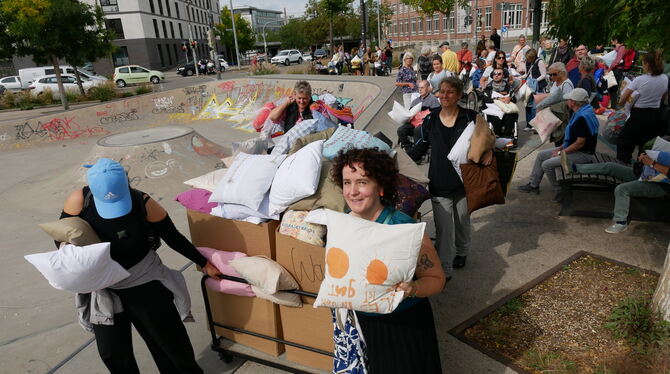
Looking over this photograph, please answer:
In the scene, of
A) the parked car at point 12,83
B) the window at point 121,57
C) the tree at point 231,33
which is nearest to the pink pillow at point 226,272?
the parked car at point 12,83

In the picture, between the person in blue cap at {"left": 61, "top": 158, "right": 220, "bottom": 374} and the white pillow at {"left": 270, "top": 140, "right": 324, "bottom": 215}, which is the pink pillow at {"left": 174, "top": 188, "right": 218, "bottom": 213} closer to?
the person in blue cap at {"left": 61, "top": 158, "right": 220, "bottom": 374}

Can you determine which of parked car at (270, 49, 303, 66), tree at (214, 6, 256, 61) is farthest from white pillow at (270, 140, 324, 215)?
tree at (214, 6, 256, 61)

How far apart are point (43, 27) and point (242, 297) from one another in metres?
19.8

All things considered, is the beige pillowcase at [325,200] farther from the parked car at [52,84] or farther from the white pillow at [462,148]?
the parked car at [52,84]

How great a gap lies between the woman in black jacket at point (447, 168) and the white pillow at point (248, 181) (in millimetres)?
1460

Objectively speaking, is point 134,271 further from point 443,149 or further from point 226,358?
point 443,149

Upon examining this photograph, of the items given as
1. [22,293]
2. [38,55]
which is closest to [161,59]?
[38,55]

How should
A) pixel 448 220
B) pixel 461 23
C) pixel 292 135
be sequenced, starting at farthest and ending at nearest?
pixel 461 23, pixel 292 135, pixel 448 220

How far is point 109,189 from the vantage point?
2408mm

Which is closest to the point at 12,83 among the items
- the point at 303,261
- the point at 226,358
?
the point at 226,358

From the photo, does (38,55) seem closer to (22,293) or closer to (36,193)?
(36,193)

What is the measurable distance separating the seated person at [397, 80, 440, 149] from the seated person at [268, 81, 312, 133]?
2.62m

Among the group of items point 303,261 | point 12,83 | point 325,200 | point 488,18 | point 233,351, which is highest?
point 488,18

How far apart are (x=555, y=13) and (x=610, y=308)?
273 centimetres
